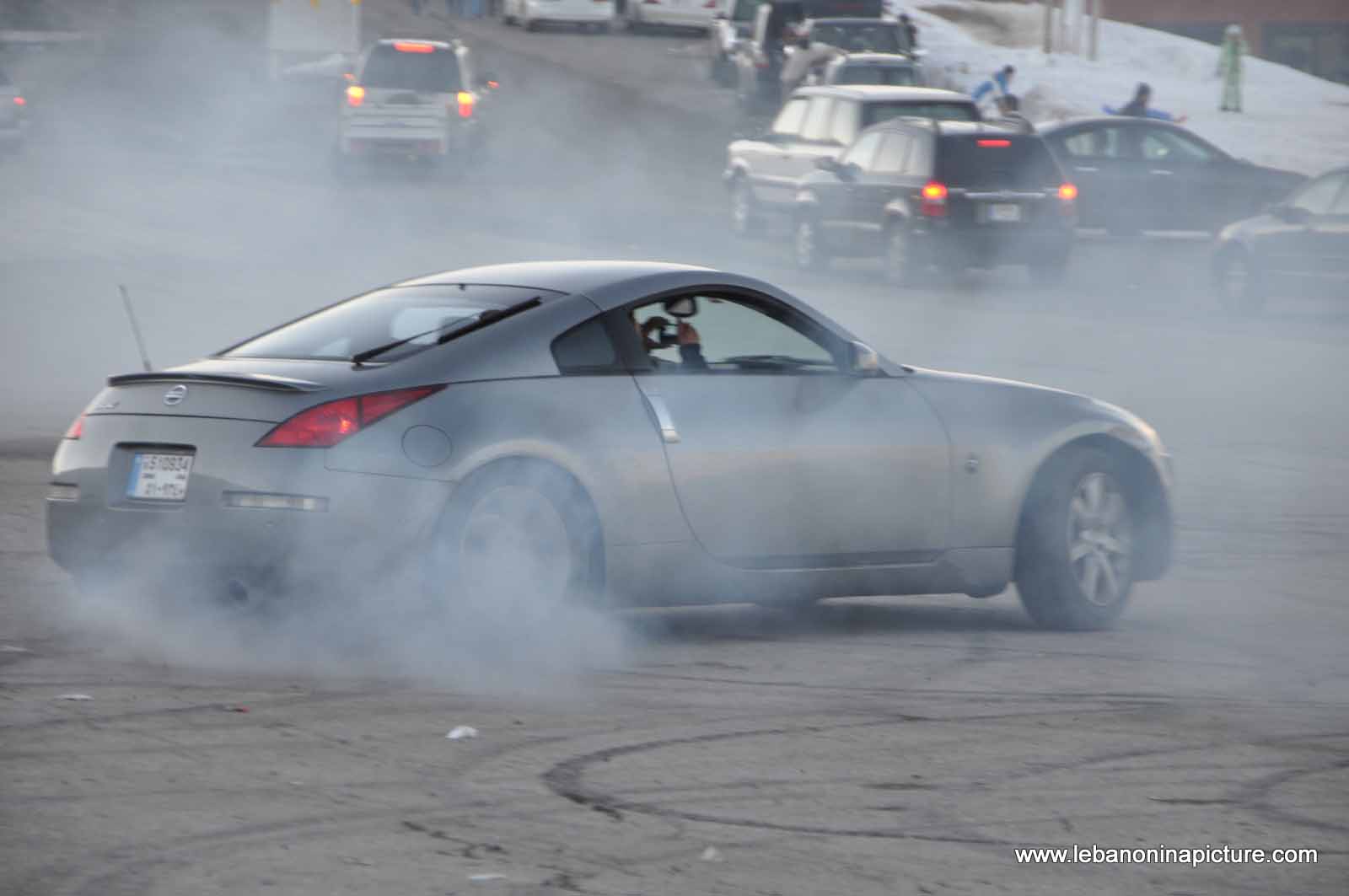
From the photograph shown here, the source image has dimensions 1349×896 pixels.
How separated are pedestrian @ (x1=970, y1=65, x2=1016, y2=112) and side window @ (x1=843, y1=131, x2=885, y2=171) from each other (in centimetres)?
1226

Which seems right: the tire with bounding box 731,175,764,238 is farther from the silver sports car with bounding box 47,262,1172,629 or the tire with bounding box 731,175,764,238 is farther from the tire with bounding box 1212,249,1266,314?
the silver sports car with bounding box 47,262,1172,629

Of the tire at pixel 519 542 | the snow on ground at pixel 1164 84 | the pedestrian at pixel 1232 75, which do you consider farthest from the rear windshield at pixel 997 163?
the pedestrian at pixel 1232 75

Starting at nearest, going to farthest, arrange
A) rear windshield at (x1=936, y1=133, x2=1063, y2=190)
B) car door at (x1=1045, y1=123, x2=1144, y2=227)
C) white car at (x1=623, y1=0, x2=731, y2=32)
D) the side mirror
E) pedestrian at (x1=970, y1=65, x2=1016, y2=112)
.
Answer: the side mirror → rear windshield at (x1=936, y1=133, x2=1063, y2=190) → car door at (x1=1045, y1=123, x2=1144, y2=227) → pedestrian at (x1=970, y1=65, x2=1016, y2=112) → white car at (x1=623, y1=0, x2=731, y2=32)

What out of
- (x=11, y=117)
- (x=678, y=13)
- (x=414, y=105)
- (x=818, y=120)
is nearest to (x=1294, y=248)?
(x=818, y=120)

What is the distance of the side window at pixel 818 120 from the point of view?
88.3 ft

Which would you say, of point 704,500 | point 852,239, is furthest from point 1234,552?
point 852,239

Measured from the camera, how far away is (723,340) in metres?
8.16

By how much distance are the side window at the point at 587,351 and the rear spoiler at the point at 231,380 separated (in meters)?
0.83

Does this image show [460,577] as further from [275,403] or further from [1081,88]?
[1081,88]

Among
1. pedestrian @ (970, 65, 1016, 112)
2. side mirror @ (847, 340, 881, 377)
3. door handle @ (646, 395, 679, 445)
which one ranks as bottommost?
pedestrian @ (970, 65, 1016, 112)

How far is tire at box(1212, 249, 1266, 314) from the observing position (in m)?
22.2

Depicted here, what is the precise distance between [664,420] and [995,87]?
32323 millimetres

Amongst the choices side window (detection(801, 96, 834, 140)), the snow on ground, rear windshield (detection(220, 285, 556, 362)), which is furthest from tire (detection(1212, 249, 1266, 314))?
rear windshield (detection(220, 285, 556, 362))

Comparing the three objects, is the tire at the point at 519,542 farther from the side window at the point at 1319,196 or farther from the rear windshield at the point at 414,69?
the rear windshield at the point at 414,69
